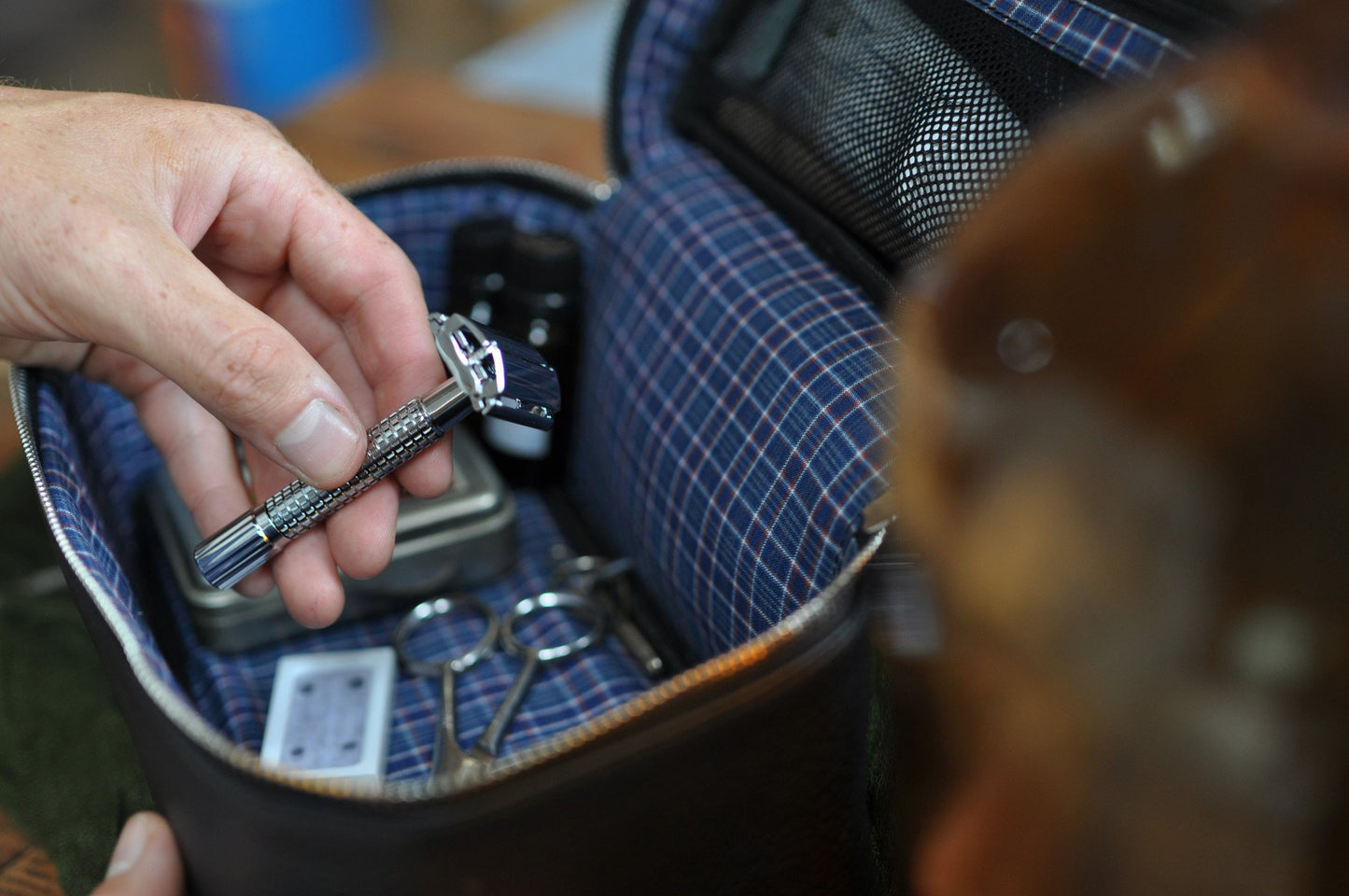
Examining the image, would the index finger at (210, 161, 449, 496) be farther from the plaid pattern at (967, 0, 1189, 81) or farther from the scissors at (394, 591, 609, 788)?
the plaid pattern at (967, 0, 1189, 81)

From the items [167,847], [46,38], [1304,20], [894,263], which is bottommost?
[46,38]

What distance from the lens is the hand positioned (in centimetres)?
27

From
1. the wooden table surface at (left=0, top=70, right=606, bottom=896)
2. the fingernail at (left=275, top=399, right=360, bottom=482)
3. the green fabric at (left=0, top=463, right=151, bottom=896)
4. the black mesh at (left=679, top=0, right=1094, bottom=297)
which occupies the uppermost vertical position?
the black mesh at (left=679, top=0, right=1094, bottom=297)

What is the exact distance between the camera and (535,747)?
22 centimetres

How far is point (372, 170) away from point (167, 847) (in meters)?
0.46

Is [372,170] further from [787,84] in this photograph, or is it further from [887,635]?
[887,635]

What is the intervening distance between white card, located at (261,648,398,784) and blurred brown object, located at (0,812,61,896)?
0.06 metres

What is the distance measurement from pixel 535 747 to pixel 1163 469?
0.15 meters

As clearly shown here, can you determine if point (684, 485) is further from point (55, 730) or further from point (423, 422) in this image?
point (55, 730)

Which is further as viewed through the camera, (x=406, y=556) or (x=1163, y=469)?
(x=406, y=556)

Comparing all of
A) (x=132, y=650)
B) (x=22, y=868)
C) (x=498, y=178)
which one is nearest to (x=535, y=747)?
(x=132, y=650)

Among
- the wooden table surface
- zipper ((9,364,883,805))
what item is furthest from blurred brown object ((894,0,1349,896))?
the wooden table surface

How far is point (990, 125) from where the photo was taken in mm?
288

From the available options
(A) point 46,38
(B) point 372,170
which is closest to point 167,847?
(B) point 372,170
